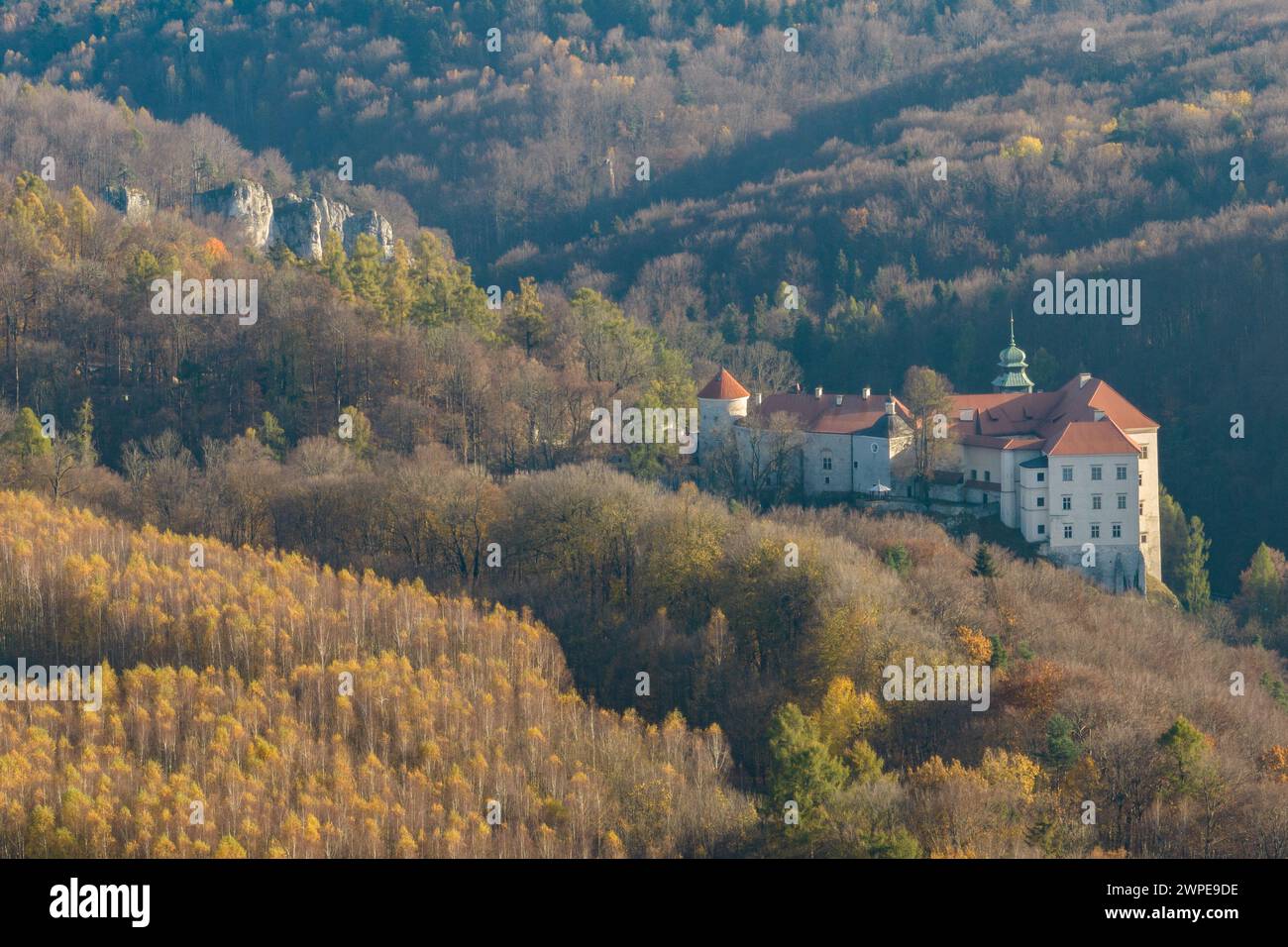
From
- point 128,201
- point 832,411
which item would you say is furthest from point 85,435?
point 128,201

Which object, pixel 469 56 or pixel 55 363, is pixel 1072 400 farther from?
pixel 469 56

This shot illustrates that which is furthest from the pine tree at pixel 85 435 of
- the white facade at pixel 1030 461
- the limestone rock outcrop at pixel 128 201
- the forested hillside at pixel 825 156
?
the forested hillside at pixel 825 156

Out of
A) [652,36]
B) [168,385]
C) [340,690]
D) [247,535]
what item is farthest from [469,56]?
[340,690]

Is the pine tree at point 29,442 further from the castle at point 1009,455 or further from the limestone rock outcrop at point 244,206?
the limestone rock outcrop at point 244,206

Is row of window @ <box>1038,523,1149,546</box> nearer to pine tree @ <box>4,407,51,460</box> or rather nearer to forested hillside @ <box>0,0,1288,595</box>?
forested hillside @ <box>0,0,1288,595</box>

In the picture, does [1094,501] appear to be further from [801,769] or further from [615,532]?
[801,769]

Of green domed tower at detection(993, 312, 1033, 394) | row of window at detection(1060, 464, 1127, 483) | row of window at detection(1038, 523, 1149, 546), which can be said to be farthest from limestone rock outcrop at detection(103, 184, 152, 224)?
row of window at detection(1060, 464, 1127, 483)
